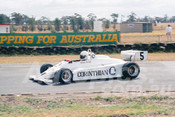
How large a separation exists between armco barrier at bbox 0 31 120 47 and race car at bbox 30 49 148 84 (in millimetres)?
11949

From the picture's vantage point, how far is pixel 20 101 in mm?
8969

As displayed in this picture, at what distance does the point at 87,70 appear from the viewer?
11938 millimetres

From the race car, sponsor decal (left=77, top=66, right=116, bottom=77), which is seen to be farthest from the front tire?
sponsor decal (left=77, top=66, right=116, bottom=77)

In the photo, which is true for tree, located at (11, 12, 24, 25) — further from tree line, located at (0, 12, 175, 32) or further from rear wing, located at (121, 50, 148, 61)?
rear wing, located at (121, 50, 148, 61)

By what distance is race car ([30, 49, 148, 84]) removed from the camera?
37.7 feet

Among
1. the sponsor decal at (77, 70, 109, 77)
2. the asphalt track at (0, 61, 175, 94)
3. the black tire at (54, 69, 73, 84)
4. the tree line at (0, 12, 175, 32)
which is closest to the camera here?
the asphalt track at (0, 61, 175, 94)

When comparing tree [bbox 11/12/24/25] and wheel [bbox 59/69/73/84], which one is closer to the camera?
wheel [bbox 59/69/73/84]

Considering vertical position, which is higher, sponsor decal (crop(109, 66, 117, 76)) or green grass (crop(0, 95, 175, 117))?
sponsor decal (crop(109, 66, 117, 76))

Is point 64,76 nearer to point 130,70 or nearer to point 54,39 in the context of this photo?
point 130,70

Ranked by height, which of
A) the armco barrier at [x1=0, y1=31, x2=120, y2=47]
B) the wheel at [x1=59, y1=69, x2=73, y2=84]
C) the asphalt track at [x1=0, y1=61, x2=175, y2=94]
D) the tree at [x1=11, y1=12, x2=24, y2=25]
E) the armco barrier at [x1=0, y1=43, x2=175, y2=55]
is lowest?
the asphalt track at [x1=0, y1=61, x2=175, y2=94]

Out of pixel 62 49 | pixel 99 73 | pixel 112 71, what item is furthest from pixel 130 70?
pixel 62 49

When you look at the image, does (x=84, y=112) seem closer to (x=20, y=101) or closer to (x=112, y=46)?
(x=20, y=101)

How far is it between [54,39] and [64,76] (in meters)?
13.5

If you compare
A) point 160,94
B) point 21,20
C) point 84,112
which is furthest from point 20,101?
point 21,20
